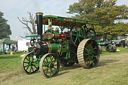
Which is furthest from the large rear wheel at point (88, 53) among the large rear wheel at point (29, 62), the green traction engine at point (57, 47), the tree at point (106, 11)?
the tree at point (106, 11)

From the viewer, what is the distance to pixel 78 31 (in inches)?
296

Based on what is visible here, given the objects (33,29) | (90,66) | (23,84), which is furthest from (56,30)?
(33,29)

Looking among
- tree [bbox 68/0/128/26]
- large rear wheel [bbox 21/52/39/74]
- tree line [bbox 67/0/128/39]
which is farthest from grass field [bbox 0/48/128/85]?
tree [bbox 68/0/128/26]

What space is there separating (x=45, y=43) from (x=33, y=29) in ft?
86.7

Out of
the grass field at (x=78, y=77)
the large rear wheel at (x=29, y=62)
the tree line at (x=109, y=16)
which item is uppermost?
the tree line at (x=109, y=16)

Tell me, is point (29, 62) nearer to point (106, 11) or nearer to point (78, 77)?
point (78, 77)

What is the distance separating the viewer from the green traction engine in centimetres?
597

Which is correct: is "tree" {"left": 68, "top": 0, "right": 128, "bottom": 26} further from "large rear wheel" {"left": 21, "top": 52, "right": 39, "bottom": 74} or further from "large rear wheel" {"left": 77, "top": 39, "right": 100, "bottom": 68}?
"large rear wheel" {"left": 21, "top": 52, "right": 39, "bottom": 74}

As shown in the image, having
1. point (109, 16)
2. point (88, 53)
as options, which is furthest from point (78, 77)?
point (109, 16)

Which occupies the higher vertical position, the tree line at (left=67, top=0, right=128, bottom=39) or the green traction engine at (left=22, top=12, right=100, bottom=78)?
the tree line at (left=67, top=0, right=128, bottom=39)

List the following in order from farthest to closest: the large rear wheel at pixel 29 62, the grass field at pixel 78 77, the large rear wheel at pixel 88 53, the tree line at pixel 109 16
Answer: the tree line at pixel 109 16
the large rear wheel at pixel 88 53
the large rear wheel at pixel 29 62
the grass field at pixel 78 77

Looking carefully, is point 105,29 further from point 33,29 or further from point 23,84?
point 23,84

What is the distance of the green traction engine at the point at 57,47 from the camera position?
5973 mm

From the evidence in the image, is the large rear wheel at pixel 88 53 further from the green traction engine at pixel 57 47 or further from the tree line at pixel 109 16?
the tree line at pixel 109 16
